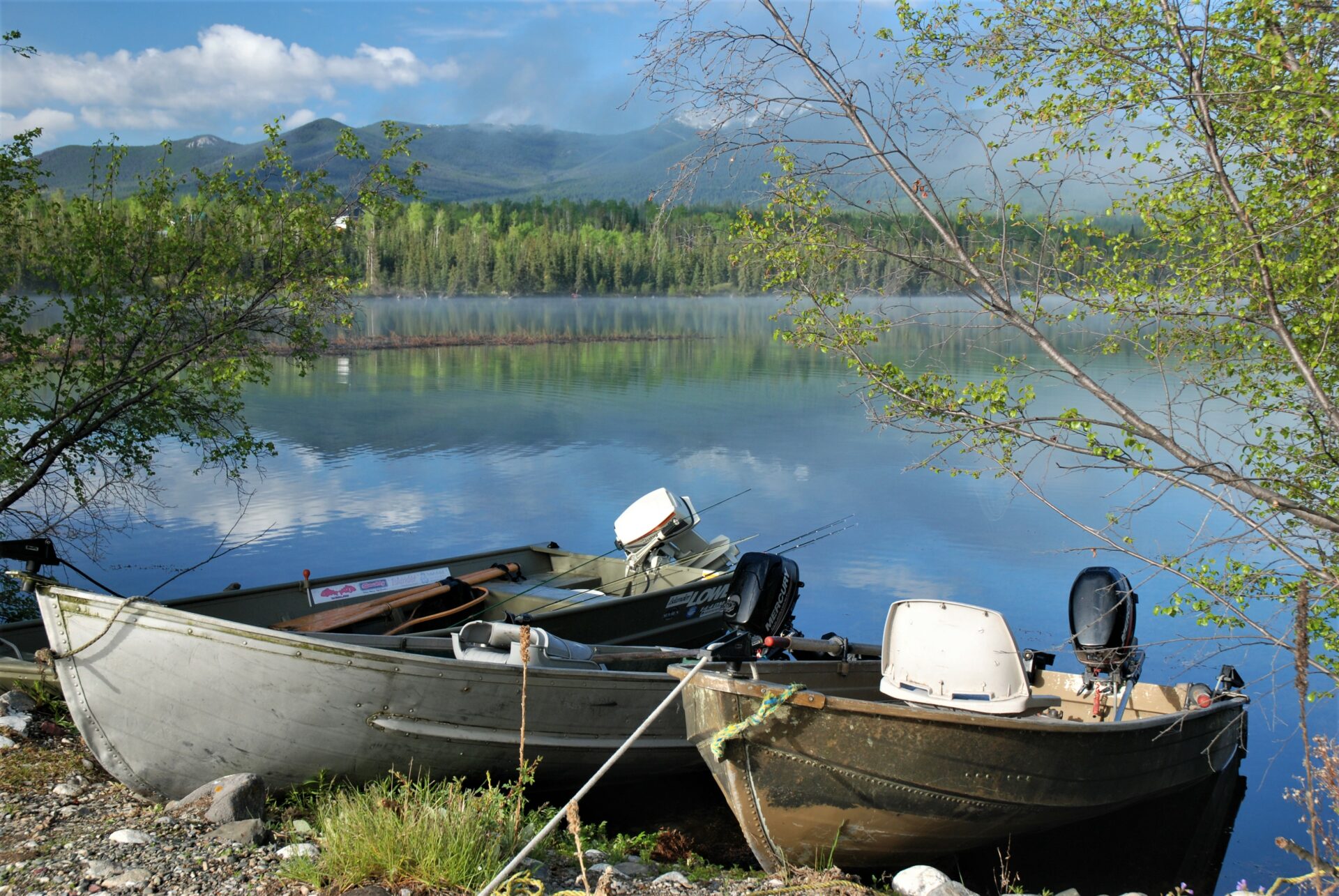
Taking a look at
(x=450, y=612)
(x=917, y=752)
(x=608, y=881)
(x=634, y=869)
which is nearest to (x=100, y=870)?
(x=608, y=881)

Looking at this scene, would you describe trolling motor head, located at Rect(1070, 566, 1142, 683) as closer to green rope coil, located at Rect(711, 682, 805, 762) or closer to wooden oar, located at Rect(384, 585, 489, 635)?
green rope coil, located at Rect(711, 682, 805, 762)

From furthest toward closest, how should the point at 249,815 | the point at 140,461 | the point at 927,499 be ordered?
the point at 927,499
the point at 140,461
the point at 249,815

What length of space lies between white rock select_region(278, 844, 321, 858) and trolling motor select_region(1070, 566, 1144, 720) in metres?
5.19

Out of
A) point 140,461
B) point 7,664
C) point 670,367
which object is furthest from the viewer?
point 670,367

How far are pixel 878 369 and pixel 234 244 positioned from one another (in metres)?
6.99

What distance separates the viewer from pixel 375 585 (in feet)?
33.0

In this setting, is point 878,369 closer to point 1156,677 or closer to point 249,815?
point 249,815

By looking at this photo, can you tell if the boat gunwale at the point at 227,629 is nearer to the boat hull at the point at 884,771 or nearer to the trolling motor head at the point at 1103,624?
the boat hull at the point at 884,771

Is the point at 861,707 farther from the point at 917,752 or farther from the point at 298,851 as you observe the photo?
the point at 298,851

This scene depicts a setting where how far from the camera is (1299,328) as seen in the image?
5758mm

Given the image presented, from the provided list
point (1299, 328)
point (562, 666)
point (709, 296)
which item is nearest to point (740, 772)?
point (562, 666)

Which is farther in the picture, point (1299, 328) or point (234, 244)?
point (234, 244)

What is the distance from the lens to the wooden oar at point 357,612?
28.6 feet

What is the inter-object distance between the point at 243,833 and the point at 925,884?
3.86 meters
